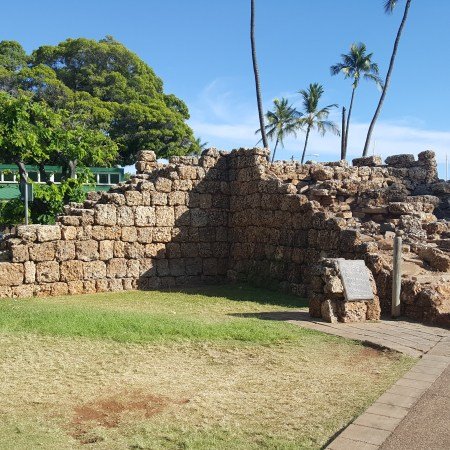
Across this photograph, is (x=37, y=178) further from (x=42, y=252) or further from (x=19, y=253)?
(x=19, y=253)

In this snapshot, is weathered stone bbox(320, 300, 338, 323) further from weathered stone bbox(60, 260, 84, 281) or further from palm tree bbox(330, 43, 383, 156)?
palm tree bbox(330, 43, 383, 156)

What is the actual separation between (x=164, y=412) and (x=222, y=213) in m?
11.0

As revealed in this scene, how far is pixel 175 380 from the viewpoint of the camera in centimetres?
653

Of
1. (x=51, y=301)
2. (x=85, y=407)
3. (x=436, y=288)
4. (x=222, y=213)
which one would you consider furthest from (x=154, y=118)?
(x=85, y=407)

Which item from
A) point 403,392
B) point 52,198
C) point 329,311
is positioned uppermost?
point 52,198

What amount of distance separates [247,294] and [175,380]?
23.2ft

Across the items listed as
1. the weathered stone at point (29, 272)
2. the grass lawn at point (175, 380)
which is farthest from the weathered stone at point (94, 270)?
the grass lawn at point (175, 380)

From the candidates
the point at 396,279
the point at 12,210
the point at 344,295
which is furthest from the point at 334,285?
the point at 12,210

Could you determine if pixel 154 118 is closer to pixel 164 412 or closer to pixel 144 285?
pixel 144 285

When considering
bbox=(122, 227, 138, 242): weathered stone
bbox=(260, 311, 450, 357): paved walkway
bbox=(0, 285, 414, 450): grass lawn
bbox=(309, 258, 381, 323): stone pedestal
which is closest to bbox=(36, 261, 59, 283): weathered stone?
bbox=(122, 227, 138, 242): weathered stone

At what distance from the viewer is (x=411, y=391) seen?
5945 mm

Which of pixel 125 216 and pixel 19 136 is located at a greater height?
pixel 19 136

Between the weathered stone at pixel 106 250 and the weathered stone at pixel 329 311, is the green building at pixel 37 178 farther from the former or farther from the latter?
the weathered stone at pixel 329 311

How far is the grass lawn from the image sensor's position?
4.93m
